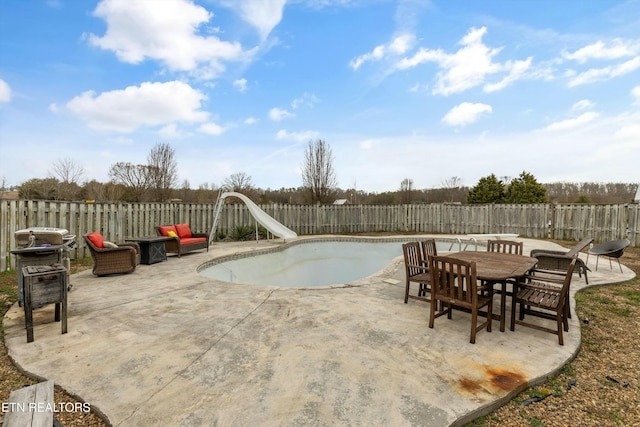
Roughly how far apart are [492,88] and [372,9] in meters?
4.65

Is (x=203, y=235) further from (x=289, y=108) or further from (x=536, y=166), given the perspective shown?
(x=536, y=166)

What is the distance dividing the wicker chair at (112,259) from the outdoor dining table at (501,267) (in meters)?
5.84

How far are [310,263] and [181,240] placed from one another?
385 cm

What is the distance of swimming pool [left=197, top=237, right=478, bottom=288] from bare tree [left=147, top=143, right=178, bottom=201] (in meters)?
10.6

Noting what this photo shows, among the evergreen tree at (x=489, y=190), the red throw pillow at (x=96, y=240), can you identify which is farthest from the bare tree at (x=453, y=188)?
the red throw pillow at (x=96, y=240)

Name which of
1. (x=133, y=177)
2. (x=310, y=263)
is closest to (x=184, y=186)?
(x=133, y=177)

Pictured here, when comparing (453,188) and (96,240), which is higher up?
(453,188)

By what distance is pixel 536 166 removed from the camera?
14938mm

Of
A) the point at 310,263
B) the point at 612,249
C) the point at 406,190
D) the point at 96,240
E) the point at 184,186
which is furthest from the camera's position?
the point at 406,190

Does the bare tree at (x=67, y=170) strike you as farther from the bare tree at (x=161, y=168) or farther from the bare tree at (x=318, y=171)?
the bare tree at (x=318, y=171)

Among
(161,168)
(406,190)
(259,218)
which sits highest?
(161,168)

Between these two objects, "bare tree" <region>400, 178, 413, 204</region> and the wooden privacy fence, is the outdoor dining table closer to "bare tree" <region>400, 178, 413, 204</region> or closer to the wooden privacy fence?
the wooden privacy fence

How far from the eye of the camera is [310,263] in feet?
30.7

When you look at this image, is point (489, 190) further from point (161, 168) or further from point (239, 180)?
point (161, 168)
